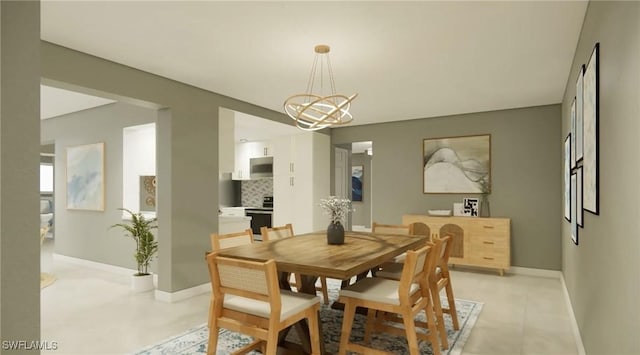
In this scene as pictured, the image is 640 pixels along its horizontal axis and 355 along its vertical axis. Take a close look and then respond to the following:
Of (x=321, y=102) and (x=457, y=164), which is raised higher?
(x=321, y=102)

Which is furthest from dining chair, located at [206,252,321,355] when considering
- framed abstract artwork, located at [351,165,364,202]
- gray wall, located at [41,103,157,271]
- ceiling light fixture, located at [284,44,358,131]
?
framed abstract artwork, located at [351,165,364,202]

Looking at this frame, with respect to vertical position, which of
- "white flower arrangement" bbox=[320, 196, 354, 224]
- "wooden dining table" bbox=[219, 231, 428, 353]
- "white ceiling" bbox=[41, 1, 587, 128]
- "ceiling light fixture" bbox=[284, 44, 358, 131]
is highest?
"white ceiling" bbox=[41, 1, 587, 128]

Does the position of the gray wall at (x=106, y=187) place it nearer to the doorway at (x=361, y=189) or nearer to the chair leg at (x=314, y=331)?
the chair leg at (x=314, y=331)

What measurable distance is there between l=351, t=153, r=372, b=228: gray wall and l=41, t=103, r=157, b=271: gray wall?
597 cm

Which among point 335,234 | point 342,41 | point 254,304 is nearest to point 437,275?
point 335,234

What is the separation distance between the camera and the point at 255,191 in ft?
26.8

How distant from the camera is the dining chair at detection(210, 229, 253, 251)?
2795 mm

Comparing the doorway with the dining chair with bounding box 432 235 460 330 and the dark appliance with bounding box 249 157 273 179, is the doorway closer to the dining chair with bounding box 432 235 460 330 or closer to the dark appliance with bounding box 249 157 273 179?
→ the dark appliance with bounding box 249 157 273 179

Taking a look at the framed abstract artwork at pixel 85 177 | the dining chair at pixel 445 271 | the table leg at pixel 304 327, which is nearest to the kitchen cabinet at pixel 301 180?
the framed abstract artwork at pixel 85 177

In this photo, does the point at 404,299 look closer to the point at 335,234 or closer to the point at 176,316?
the point at 335,234

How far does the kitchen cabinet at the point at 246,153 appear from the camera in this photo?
7.51 metres

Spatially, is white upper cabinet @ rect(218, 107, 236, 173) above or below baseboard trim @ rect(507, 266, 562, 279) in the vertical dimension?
above

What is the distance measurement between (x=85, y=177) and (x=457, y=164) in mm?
5793

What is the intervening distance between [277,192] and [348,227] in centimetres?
183
